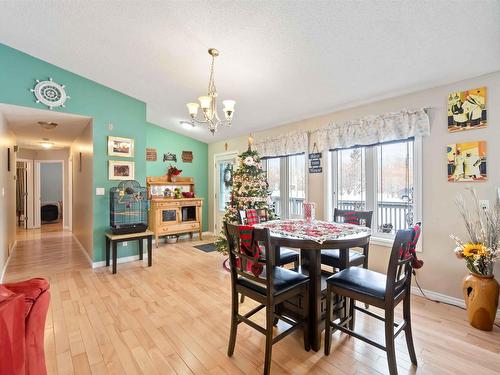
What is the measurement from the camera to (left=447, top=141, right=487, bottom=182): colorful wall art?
251 cm

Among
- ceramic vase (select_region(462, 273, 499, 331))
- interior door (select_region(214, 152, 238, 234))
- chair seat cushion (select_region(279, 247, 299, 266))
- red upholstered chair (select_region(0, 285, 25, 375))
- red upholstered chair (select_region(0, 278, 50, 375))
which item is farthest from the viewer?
interior door (select_region(214, 152, 238, 234))

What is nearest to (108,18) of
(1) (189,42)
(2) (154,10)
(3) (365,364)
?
(2) (154,10)

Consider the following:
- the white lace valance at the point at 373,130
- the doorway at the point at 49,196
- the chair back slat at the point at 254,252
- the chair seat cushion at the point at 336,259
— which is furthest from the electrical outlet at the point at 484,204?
the doorway at the point at 49,196

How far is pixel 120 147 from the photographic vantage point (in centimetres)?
415

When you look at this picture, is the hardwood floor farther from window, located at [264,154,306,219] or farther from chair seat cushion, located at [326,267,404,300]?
window, located at [264,154,306,219]

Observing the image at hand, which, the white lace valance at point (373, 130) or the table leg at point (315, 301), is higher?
the white lace valance at point (373, 130)

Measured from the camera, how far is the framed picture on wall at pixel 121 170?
4.10 metres

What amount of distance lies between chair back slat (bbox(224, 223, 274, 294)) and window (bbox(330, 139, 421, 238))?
221 centimetres

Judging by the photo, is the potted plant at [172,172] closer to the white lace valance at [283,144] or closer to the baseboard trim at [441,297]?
the white lace valance at [283,144]

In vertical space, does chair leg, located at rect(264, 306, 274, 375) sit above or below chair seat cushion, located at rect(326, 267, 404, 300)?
below

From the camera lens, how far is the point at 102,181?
13.2ft

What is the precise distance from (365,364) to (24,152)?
30.8 ft

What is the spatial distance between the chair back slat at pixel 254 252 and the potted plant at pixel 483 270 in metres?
1.93

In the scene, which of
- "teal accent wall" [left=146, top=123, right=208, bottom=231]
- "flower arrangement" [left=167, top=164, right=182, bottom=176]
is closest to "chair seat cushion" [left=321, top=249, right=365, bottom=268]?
"flower arrangement" [left=167, top=164, right=182, bottom=176]
